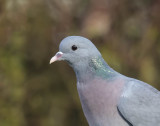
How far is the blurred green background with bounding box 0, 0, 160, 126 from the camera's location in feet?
19.8

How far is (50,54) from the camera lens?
20.6ft

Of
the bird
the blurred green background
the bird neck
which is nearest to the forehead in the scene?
the bird

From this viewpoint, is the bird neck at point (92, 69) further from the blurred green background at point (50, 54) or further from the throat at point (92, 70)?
the blurred green background at point (50, 54)

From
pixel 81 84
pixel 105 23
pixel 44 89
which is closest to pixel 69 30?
pixel 105 23

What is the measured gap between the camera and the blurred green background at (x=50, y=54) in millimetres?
6047

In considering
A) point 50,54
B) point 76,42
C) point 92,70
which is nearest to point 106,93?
point 92,70

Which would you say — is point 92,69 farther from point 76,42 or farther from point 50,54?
point 50,54

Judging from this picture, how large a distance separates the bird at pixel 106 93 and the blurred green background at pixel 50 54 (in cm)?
225

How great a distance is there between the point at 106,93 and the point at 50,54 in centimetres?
257

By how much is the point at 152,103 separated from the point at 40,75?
8.63ft

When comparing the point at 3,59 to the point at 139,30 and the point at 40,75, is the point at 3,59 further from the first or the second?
the point at 139,30

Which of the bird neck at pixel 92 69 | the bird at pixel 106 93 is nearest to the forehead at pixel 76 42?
the bird at pixel 106 93

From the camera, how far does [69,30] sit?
21.5ft

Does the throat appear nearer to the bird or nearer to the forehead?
the bird
